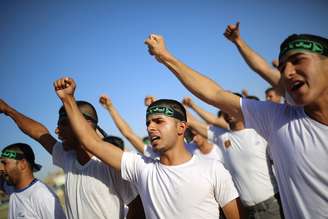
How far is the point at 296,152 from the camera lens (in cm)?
207

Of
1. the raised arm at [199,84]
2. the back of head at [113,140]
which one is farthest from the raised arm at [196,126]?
the raised arm at [199,84]

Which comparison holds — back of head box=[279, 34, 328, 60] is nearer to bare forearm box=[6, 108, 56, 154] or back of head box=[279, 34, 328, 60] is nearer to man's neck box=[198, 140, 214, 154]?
bare forearm box=[6, 108, 56, 154]

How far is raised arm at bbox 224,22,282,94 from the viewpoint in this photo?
3409 millimetres

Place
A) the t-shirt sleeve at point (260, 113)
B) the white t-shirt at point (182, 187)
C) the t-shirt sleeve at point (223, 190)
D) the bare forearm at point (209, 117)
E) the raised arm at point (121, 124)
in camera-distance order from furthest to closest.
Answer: the bare forearm at point (209, 117), the raised arm at point (121, 124), the t-shirt sleeve at point (223, 190), the white t-shirt at point (182, 187), the t-shirt sleeve at point (260, 113)

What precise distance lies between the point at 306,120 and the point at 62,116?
3080 millimetres

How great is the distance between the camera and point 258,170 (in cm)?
538

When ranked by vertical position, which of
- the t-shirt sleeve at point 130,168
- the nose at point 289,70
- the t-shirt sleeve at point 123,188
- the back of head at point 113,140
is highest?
the back of head at point 113,140

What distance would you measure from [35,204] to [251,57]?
13.2 ft

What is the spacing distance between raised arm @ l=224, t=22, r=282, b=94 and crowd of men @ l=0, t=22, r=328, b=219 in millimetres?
13

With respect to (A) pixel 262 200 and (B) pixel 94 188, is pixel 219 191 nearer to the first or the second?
(B) pixel 94 188

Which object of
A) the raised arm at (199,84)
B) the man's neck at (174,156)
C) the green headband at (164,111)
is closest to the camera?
the raised arm at (199,84)

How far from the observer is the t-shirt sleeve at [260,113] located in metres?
2.33

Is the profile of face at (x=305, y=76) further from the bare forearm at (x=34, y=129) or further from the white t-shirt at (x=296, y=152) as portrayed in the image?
the bare forearm at (x=34, y=129)

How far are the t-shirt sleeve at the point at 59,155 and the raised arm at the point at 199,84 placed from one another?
224 centimetres
